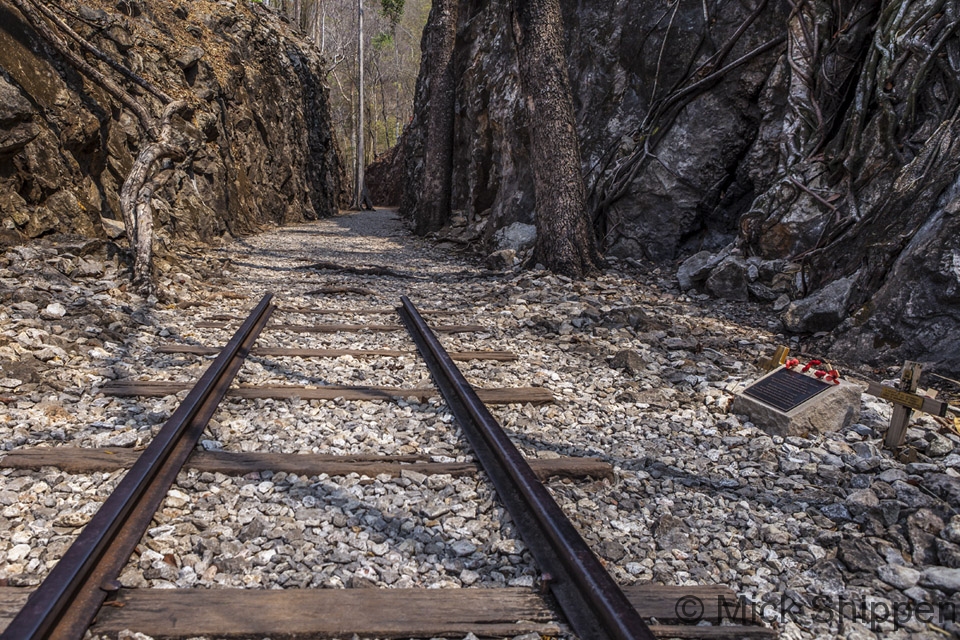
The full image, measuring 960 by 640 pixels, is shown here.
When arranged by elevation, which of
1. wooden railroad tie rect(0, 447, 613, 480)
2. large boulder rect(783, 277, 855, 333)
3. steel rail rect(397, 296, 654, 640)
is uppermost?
large boulder rect(783, 277, 855, 333)

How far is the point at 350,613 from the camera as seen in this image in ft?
6.41

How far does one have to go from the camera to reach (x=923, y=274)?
445cm

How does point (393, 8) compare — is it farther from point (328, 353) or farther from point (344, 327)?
point (328, 353)

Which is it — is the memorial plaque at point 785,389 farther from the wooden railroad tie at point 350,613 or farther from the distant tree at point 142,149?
the distant tree at point 142,149

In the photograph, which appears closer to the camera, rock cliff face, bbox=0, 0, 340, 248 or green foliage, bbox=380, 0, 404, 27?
rock cliff face, bbox=0, 0, 340, 248

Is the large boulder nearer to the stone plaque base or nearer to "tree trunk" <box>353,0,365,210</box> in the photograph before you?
the stone plaque base

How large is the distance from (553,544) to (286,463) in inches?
56.9

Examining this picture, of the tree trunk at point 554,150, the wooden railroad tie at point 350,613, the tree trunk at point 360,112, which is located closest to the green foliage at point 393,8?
the tree trunk at point 360,112

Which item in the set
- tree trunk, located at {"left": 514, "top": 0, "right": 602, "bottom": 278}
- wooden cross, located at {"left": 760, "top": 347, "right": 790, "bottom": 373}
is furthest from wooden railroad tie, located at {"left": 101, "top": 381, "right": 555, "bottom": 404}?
tree trunk, located at {"left": 514, "top": 0, "right": 602, "bottom": 278}

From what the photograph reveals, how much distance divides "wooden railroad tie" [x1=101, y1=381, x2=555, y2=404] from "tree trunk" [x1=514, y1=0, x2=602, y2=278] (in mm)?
4416

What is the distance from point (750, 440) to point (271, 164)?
18859mm

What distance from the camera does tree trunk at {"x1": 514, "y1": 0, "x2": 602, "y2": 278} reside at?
8341 mm

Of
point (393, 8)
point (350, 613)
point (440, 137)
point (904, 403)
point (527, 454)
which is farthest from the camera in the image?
point (393, 8)

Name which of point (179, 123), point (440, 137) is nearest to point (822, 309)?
point (179, 123)
